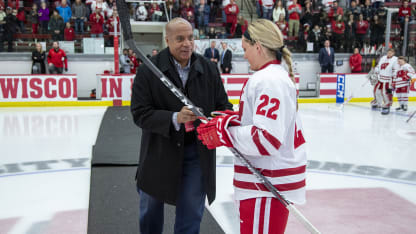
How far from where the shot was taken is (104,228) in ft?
8.99

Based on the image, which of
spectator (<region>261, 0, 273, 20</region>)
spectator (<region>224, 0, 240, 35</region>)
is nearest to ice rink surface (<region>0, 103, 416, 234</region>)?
spectator (<region>224, 0, 240, 35</region>)

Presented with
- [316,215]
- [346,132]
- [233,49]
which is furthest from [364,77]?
[316,215]

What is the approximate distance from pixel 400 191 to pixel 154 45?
13189mm

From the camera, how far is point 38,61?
11.6 m

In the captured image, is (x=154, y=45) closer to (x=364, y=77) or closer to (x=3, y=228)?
(x=364, y=77)

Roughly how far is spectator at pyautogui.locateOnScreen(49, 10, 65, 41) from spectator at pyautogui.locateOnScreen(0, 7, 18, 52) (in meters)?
1.13

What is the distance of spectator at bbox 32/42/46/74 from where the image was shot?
11.5m

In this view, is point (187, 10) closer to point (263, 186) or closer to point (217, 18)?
point (217, 18)

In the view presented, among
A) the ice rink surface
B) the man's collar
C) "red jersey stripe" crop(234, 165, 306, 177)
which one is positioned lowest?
the ice rink surface

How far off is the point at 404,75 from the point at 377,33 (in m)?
4.99

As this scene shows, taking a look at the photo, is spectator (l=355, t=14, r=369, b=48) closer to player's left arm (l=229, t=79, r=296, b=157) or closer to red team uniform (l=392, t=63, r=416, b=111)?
red team uniform (l=392, t=63, r=416, b=111)

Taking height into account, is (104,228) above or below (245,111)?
below

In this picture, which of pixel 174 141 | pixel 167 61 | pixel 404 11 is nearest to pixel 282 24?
pixel 404 11

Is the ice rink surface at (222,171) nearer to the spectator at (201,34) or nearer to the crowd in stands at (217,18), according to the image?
the crowd in stands at (217,18)
